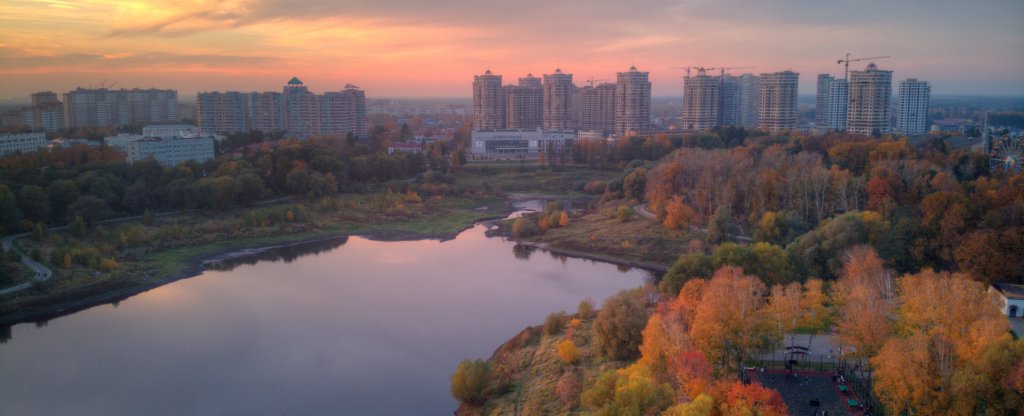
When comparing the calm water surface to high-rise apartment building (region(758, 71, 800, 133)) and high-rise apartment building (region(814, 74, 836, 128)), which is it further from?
high-rise apartment building (region(814, 74, 836, 128))

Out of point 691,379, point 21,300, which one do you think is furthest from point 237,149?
point 691,379

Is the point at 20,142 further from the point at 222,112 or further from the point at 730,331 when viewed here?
the point at 730,331

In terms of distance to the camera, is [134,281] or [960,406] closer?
[960,406]

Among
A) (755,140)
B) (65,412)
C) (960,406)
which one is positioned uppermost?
(755,140)

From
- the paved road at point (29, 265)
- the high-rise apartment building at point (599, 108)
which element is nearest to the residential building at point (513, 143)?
the high-rise apartment building at point (599, 108)

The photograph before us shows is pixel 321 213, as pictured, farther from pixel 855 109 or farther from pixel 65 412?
pixel 855 109
